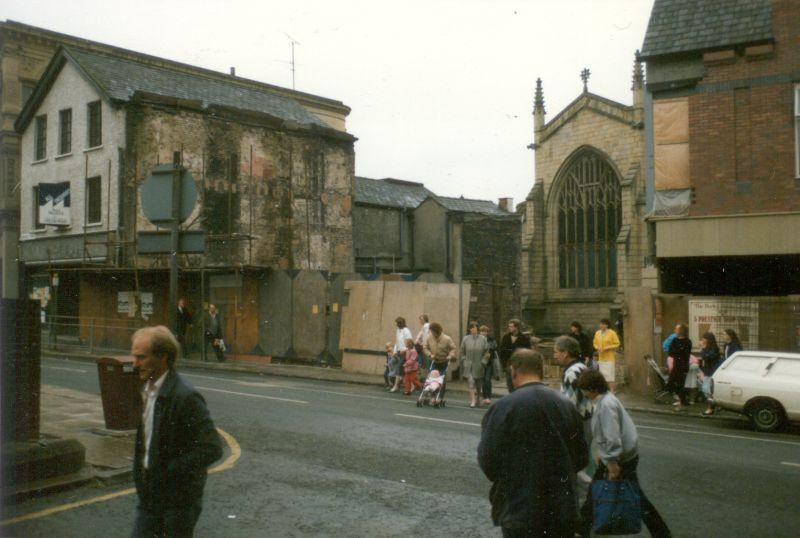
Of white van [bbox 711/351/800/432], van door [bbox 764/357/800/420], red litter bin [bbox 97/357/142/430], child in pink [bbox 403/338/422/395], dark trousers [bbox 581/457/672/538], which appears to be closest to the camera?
dark trousers [bbox 581/457/672/538]

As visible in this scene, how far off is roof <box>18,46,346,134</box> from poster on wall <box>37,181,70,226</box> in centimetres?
442

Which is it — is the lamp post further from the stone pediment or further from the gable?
the stone pediment

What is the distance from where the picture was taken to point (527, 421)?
436 centimetres

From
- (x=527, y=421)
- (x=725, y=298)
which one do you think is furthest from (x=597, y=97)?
(x=527, y=421)

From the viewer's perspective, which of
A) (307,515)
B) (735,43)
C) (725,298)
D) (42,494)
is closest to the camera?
(307,515)

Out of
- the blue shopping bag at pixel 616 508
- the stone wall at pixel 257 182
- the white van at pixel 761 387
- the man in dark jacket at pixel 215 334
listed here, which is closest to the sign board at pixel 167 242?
the blue shopping bag at pixel 616 508

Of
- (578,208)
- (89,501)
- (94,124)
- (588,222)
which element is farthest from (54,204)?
(89,501)

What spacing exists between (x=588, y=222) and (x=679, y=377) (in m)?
26.5

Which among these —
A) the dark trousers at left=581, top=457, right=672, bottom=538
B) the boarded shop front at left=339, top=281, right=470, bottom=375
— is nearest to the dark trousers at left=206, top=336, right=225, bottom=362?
the boarded shop front at left=339, top=281, right=470, bottom=375

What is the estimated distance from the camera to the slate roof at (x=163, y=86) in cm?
3023

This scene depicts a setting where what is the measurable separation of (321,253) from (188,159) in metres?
7.16

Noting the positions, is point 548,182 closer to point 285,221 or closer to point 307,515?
point 285,221

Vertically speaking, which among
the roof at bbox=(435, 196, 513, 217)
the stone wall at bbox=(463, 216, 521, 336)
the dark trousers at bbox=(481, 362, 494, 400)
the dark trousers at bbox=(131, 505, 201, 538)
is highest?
the roof at bbox=(435, 196, 513, 217)

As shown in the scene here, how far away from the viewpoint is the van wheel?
529 inches
